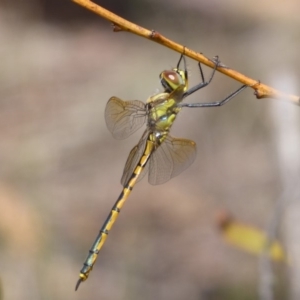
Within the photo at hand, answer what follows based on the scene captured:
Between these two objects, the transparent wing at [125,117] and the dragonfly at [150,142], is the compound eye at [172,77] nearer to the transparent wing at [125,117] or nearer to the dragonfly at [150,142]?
the dragonfly at [150,142]

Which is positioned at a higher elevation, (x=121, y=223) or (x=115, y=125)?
(x=115, y=125)

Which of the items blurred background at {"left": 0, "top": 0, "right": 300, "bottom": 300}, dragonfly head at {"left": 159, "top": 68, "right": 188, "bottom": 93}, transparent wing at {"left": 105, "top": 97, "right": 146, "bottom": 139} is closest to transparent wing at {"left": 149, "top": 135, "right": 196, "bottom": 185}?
transparent wing at {"left": 105, "top": 97, "right": 146, "bottom": 139}

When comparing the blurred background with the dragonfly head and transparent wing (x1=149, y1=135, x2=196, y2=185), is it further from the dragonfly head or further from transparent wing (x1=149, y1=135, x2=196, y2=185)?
the dragonfly head

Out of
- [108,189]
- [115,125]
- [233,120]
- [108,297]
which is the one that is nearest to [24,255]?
[108,297]

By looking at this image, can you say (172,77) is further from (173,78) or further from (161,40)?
(161,40)

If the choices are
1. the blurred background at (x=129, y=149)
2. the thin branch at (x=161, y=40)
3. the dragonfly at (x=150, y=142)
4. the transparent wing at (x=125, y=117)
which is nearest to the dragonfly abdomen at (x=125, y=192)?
the dragonfly at (x=150, y=142)

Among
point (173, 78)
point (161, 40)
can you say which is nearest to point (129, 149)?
point (173, 78)

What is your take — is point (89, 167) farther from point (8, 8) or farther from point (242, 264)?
point (8, 8)
